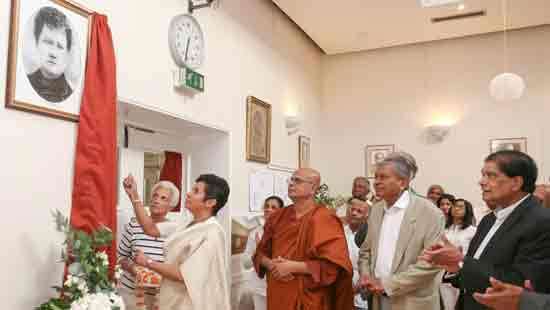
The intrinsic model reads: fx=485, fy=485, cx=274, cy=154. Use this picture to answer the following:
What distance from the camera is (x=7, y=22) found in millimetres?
2646

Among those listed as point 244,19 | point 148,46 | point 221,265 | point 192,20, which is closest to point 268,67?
point 244,19

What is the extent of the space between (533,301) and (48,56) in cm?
278

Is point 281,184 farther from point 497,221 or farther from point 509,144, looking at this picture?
point 497,221

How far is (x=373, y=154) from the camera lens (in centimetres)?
764

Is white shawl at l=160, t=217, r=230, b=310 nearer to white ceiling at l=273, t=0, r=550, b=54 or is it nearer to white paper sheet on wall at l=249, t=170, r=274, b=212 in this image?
white paper sheet on wall at l=249, t=170, r=274, b=212

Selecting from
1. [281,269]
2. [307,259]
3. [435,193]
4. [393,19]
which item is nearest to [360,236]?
[307,259]

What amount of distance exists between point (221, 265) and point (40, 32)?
1.73 metres

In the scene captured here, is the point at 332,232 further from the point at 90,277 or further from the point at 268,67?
the point at 268,67

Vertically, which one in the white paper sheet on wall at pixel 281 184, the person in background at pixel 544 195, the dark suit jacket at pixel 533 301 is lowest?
the dark suit jacket at pixel 533 301

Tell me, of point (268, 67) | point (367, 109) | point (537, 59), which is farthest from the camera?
point (367, 109)

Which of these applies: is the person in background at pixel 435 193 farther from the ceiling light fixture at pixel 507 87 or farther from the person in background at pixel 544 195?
the person in background at pixel 544 195

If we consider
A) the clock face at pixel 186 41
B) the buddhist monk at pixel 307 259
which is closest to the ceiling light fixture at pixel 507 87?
the buddhist monk at pixel 307 259

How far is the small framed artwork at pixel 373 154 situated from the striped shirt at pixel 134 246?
15.4ft

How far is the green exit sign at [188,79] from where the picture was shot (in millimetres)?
4098
